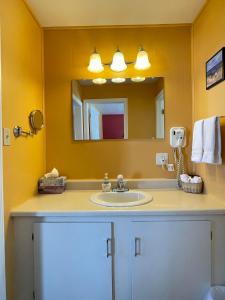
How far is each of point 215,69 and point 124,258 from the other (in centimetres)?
138

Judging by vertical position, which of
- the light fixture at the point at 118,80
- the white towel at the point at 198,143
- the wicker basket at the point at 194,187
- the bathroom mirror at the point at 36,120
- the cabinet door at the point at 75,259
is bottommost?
the cabinet door at the point at 75,259

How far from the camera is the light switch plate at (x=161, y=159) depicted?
2.04 meters

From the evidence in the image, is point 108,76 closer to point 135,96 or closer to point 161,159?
point 135,96

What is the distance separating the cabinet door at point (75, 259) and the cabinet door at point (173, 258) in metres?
0.19

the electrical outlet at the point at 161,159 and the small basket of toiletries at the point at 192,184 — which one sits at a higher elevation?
the electrical outlet at the point at 161,159

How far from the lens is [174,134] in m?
2.01

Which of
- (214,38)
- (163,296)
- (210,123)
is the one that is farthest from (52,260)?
(214,38)

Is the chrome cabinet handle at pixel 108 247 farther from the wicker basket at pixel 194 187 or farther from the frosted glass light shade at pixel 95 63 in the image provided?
the frosted glass light shade at pixel 95 63

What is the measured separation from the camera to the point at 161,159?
6.72ft

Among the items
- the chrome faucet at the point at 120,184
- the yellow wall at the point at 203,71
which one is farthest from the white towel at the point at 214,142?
the chrome faucet at the point at 120,184

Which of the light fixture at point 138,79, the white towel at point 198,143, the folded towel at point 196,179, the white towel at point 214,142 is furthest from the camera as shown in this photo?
the light fixture at point 138,79

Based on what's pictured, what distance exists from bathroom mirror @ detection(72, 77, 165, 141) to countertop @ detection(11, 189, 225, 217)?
61 centimetres

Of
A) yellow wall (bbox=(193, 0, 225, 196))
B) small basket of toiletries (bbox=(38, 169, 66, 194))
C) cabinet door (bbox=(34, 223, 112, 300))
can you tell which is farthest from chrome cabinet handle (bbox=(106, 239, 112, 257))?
yellow wall (bbox=(193, 0, 225, 196))

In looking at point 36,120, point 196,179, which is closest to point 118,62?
point 36,120
